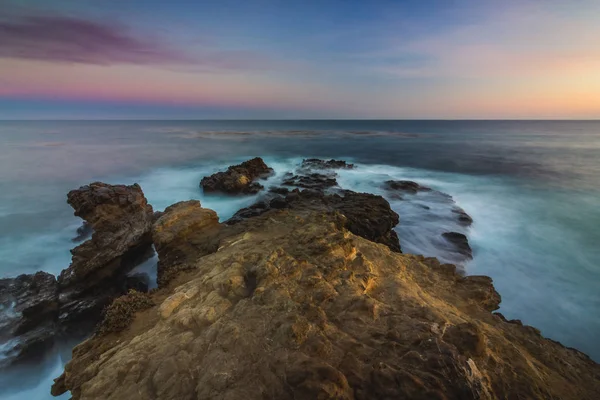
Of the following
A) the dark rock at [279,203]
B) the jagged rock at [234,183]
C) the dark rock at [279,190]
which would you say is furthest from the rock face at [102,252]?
the dark rock at [279,190]

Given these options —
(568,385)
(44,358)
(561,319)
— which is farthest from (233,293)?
(561,319)

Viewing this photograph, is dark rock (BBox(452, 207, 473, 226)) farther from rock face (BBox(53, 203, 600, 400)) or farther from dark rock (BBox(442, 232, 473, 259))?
rock face (BBox(53, 203, 600, 400))

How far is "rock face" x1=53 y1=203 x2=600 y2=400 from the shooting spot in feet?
12.3

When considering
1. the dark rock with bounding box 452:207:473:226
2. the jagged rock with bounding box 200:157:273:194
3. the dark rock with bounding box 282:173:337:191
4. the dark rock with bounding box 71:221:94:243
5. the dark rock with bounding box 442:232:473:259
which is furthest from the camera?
the dark rock with bounding box 282:173:337:191

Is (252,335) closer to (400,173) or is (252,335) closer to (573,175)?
(400,173)

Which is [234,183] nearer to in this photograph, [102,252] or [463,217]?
[102,252]

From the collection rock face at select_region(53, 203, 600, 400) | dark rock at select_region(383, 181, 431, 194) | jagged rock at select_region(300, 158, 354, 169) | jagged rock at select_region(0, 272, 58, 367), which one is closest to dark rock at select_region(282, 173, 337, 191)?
dark rock at select_region(383, 181, 431, 194)

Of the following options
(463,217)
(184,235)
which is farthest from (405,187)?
(184,235)

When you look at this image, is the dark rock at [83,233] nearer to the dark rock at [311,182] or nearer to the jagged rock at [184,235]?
the jagged rock at [184,235]

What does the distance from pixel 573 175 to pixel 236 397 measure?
34589mm

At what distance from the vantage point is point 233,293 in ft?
18.0

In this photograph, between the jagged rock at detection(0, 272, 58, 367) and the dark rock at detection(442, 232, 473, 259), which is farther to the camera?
the dark rock at detection(442, 232, 473, 259)

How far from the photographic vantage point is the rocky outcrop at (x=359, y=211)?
38.9 ft

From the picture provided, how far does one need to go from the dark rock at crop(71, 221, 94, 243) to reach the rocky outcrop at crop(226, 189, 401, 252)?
7.22 m
